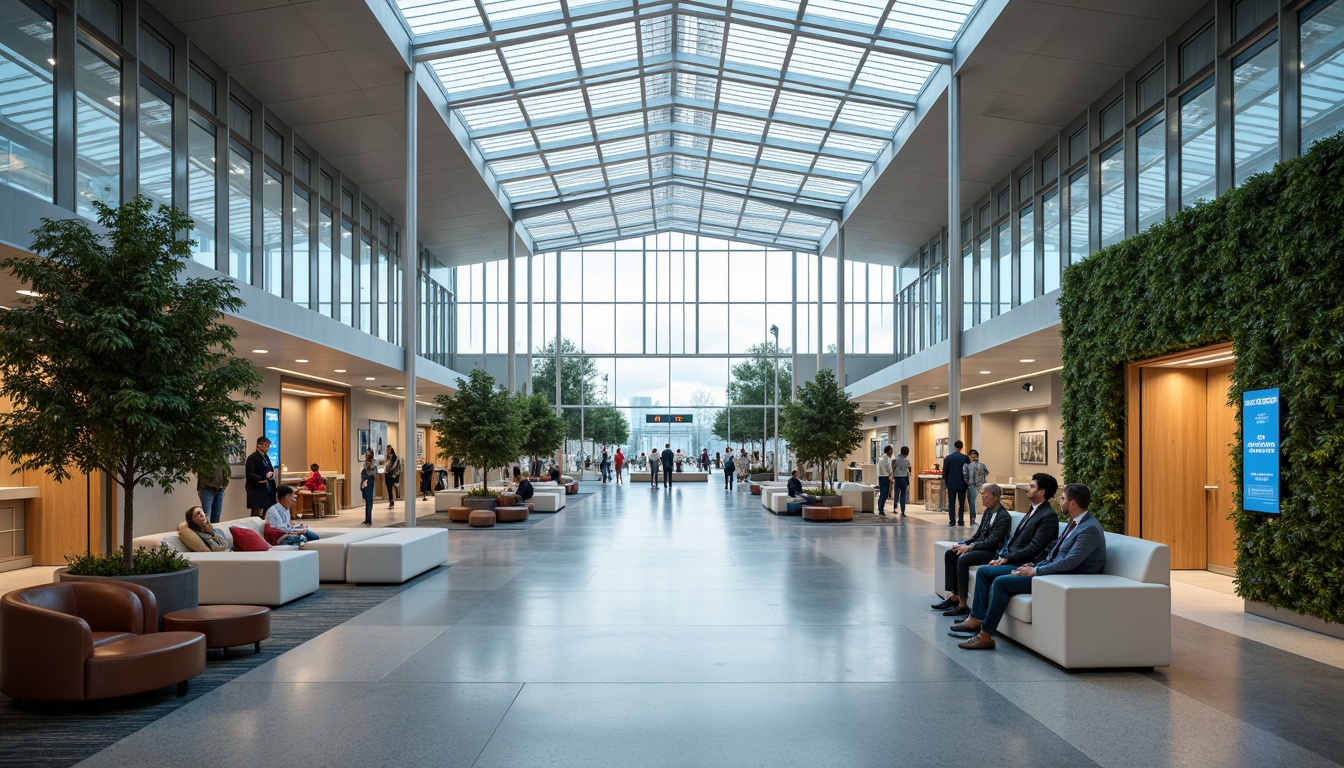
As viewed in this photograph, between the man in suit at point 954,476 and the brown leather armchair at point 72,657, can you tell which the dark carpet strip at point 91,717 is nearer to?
the brown leather armchair at point 72,657

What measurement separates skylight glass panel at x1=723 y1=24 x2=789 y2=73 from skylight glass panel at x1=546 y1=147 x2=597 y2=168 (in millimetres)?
6577

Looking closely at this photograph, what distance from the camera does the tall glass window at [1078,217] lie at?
53.1 ft

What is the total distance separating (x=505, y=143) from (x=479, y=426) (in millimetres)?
7703

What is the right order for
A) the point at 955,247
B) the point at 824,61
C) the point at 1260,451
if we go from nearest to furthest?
the point at 1260,451 → the point at 955,247 → the point at 824,61

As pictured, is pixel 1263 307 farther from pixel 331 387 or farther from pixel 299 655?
pixel 331 387

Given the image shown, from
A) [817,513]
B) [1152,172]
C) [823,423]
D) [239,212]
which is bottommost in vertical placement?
[817,513]

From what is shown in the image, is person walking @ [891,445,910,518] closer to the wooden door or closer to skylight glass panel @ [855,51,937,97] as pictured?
skylight glass panel @ [855,51,937,97]

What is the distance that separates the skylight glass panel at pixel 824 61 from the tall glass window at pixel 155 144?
36.9 ft

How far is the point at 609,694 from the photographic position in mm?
5805

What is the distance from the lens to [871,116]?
2092 centimetres

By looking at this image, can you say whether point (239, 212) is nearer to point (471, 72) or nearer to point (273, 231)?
point (273, 231)

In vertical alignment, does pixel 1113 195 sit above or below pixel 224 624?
above

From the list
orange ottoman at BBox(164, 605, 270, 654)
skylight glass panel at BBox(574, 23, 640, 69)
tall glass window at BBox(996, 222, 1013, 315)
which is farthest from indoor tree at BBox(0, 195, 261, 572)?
tall glass window at BBox(996, 222, 1013, 315)

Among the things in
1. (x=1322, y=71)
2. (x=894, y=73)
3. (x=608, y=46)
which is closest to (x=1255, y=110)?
(x=1322, y=71)
